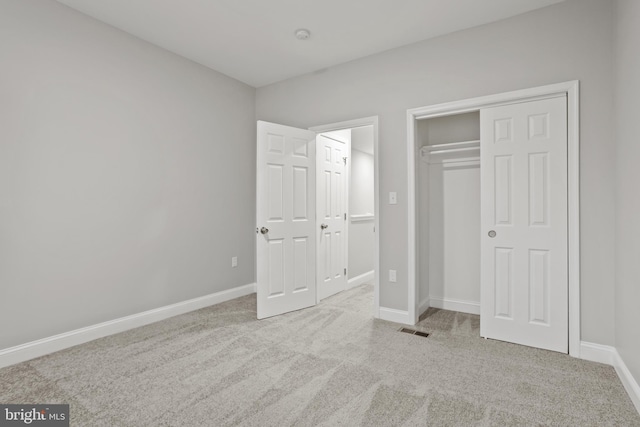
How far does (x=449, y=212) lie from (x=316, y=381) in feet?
7.92

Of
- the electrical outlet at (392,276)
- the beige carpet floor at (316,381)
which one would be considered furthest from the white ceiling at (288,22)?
the beige carpet floor at (316,381)

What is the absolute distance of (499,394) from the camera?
2.00 metres

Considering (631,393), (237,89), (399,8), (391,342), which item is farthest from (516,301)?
(237,89)

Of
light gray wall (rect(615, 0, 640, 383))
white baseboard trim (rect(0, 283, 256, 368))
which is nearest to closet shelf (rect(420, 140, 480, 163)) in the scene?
light gray wall (rect(615, 0, 640, 383))

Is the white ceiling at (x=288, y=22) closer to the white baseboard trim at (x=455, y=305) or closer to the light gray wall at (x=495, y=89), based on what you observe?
the light gray wall at (x=495, y=89)

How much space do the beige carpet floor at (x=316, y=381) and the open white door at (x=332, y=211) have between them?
1.20 m

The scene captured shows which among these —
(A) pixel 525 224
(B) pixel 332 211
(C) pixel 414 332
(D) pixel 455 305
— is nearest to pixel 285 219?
(B) pixel 332 211

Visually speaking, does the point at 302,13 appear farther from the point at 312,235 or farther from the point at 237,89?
the point at 312,235

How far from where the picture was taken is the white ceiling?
265cm

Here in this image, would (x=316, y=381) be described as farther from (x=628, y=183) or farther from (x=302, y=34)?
(x=302, y=34)

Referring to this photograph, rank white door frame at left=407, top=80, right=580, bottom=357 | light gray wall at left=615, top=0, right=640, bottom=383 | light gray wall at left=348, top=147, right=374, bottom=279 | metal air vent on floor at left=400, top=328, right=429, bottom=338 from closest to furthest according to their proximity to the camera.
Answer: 1. light gray wall at left=615, top=0, right=640, bottom=383
2. white door frame at left=407, top=80, right=580, bottom=357
3. metal air vent on floor at left=400, top=328, right=429, bottom=338
4. light gray wall at left=348, top=147, right=374, bottom=279

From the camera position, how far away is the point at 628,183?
2.07 m

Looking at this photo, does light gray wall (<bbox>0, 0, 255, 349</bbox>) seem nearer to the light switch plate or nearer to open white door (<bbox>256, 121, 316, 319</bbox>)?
open white door (<bbox>256, 121, 316, 319</bbox>)

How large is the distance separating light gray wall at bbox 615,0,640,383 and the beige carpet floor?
367mm
